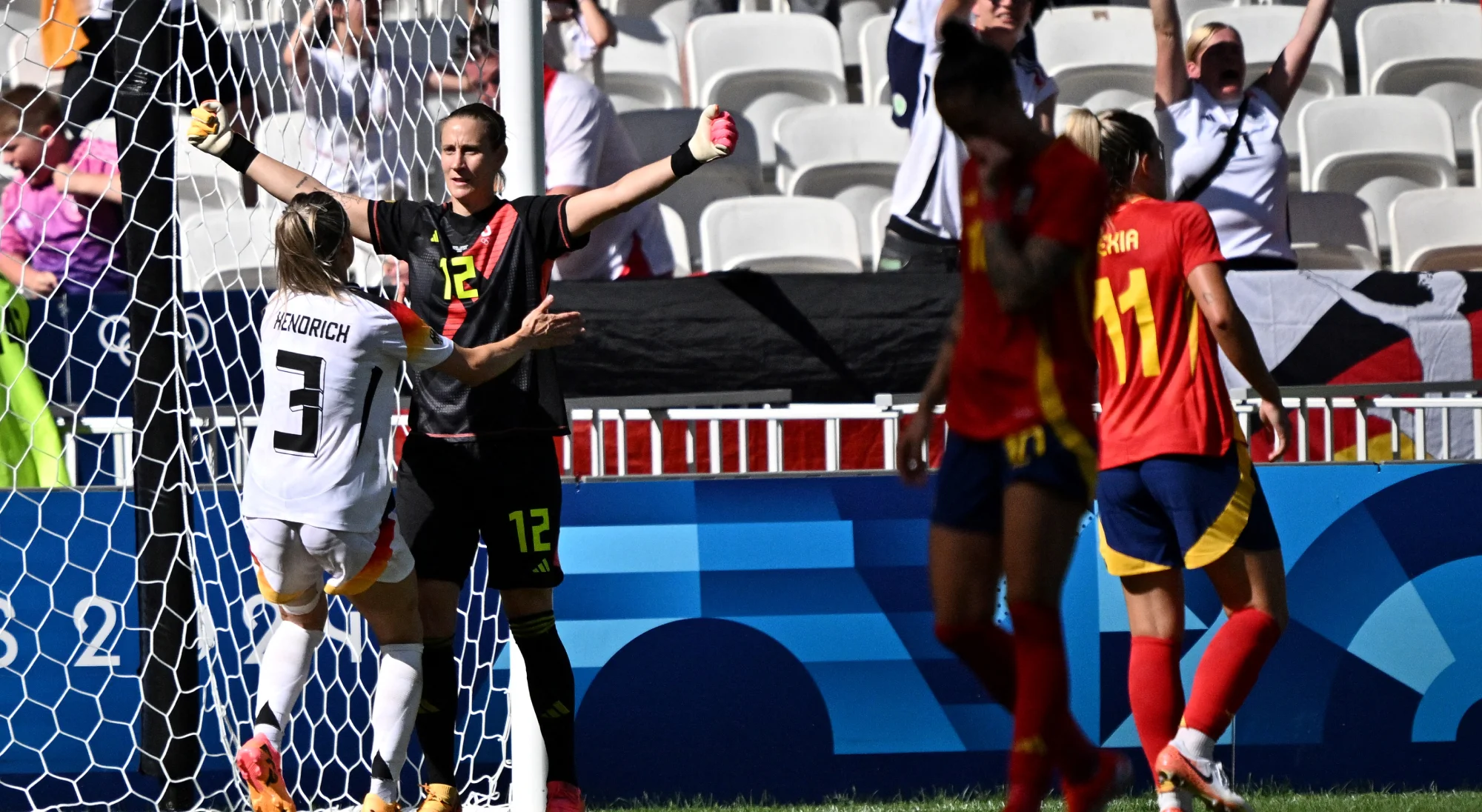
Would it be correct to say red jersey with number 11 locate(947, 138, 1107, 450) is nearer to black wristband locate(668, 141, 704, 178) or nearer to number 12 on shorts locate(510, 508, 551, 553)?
black wristband locate(668, 141, 704, 178)

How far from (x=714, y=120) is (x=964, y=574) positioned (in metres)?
1.38

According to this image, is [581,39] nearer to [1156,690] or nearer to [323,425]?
[323,425]

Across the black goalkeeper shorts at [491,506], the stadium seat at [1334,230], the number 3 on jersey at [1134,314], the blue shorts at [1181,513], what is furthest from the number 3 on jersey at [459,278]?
the stadium seat at [1334,230]

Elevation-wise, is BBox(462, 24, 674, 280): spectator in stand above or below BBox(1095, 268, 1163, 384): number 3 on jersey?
above

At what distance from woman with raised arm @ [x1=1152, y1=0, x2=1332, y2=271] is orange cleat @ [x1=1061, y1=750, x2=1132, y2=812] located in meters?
3.22

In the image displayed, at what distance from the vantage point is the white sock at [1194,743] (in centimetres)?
383

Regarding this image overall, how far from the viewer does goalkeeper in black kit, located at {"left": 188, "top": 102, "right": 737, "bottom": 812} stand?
13.7ft

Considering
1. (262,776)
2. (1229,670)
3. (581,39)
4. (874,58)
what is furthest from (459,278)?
(874,58)

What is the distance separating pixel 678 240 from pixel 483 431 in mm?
3381

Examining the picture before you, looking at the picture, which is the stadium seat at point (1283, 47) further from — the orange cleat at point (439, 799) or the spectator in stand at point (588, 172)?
the orange cleat at point (439, 799)

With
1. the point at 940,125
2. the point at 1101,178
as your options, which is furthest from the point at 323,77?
the point at 1101,178

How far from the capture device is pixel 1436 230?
774 centimetres

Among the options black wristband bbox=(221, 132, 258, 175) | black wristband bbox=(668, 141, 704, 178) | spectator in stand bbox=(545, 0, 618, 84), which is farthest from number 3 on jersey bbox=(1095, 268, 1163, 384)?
spectator in stand bbox=(545, 0, 618, 84)

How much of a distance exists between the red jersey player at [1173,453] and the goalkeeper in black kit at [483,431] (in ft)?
3.98
